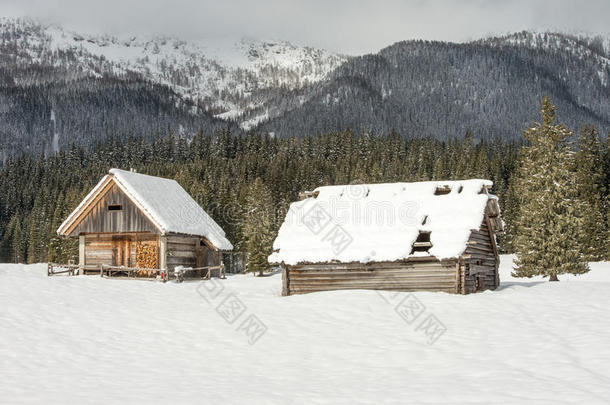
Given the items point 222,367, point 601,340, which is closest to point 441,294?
point 601,340

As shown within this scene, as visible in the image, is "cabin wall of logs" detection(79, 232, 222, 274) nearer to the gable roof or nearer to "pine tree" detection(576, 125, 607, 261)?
the gable roof

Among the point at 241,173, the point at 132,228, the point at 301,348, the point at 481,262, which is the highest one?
the point at 241,173

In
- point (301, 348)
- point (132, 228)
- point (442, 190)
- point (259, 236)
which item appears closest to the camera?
point (301, 348)

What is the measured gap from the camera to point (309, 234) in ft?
103

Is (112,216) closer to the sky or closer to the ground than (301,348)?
closer to the sky

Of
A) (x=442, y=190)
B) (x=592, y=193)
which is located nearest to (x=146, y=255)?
(x=442, y=190)

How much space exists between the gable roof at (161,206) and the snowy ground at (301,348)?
764cm

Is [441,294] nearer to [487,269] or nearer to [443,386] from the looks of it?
[487,269]

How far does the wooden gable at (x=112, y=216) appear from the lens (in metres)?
36.8

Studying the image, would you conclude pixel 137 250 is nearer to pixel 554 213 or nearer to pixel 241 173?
pixel 554 213

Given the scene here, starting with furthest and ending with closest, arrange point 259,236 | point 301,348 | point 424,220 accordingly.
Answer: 1. point 259,236
2. point 424,220
3. point 301,348

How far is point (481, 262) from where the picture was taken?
104ft

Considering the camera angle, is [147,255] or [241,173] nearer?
[147,255]

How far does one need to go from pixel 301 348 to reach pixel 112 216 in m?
21.5
